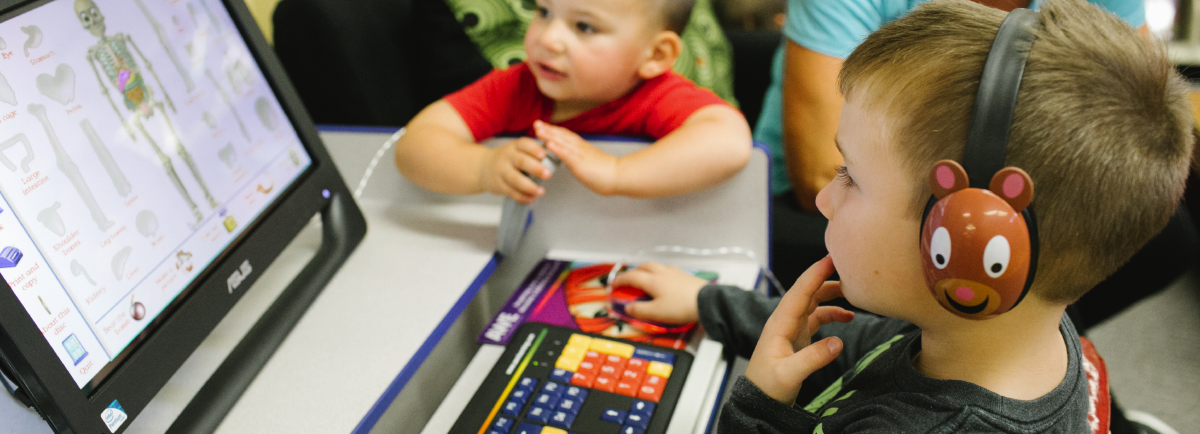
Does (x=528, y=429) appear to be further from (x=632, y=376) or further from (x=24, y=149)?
(x=24, y=149)

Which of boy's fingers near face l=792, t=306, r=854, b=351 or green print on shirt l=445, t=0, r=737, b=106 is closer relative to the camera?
boy's fingers near face l=792, t=306, r=854, b=351

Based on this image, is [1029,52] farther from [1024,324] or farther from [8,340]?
[8,340]

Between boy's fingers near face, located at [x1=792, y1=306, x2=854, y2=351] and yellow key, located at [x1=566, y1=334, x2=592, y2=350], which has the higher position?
yellow key, located at [x1=566, y1=334, x2=592, y2=350]

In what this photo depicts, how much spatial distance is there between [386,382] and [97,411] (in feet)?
0.68

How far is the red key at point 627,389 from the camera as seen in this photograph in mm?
612

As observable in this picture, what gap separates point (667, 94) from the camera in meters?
0.91

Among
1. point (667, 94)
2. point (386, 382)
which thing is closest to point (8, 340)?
point (386, 382)

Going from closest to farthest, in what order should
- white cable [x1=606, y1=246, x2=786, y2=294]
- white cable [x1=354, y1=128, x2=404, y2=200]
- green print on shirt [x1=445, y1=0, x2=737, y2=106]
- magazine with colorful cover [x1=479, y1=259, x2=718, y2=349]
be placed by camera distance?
magazine with colorful cover [x1=479, y1=259, x2=718, y2=349] < white cable [x1=606, y1=246, x2=786, y2=294] < white cable [x1=354, y1=128, x2=404, y2=200] < green print on shirt [x1=445, y1=0, x2=737, y2=106]

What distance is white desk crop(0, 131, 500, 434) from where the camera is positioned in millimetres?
616

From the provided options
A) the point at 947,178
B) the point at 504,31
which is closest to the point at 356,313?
the point at 947,178

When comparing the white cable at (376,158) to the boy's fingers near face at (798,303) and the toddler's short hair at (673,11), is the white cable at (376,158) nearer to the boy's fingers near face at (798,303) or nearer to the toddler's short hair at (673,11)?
the toddler's short hair at (673,11)

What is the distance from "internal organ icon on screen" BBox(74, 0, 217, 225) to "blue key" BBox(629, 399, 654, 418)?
41 cm

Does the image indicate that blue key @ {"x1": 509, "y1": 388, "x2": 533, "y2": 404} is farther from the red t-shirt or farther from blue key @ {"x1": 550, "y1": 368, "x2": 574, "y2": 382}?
the red t-shirt

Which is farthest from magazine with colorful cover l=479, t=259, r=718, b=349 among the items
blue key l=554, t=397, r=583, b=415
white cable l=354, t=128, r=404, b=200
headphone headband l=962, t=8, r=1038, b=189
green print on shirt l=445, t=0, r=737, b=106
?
green print on shirt l=445, t=0, r=737, b=106
